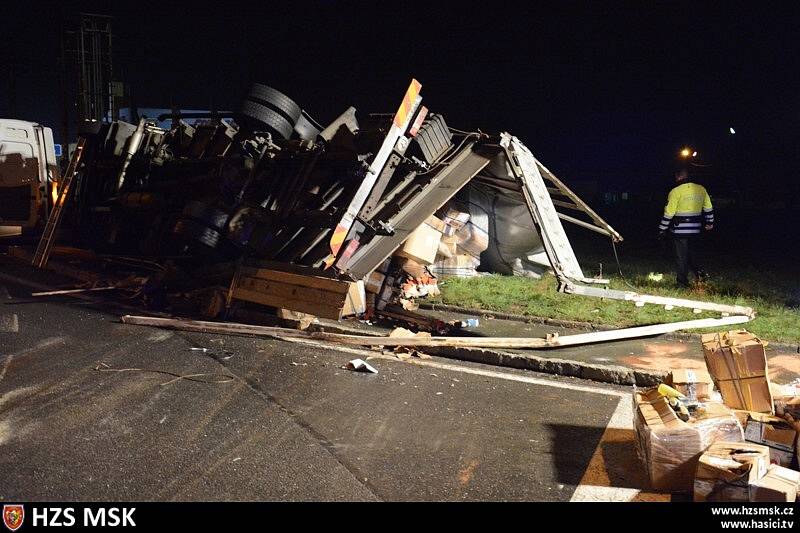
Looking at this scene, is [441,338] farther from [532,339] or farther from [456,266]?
[456,266]

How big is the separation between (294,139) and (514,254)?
12.6 ft

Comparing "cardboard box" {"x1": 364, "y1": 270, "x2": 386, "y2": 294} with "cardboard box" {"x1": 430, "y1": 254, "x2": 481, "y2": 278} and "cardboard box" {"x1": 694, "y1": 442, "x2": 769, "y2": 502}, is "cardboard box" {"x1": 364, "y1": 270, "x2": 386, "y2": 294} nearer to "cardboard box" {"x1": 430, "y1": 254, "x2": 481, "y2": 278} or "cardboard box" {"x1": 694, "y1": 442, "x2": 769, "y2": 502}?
"cardboard box" {"x1": 430, "y1": 254, "x2": 481, "y2": 278}

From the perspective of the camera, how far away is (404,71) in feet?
106

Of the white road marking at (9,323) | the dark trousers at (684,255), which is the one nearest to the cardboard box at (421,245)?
the dark trousers at (684,255)

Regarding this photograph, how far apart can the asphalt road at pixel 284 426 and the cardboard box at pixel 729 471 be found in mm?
452

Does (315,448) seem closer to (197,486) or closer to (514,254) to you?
(197,486)

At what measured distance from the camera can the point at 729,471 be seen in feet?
10.3

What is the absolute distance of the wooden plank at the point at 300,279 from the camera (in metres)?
6.66

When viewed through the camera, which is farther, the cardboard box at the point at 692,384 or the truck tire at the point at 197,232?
the truck tire at the point at 197,232

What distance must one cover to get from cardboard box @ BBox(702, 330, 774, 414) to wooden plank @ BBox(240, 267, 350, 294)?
11.7ft

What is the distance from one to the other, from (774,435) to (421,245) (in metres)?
4.75

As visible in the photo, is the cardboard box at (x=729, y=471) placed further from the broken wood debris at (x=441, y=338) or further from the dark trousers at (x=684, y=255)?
the dark trousers at (x=684, y=255)

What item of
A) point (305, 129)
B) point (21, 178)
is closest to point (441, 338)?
point (305, 129)

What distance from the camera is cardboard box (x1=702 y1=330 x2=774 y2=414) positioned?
13.0ft
